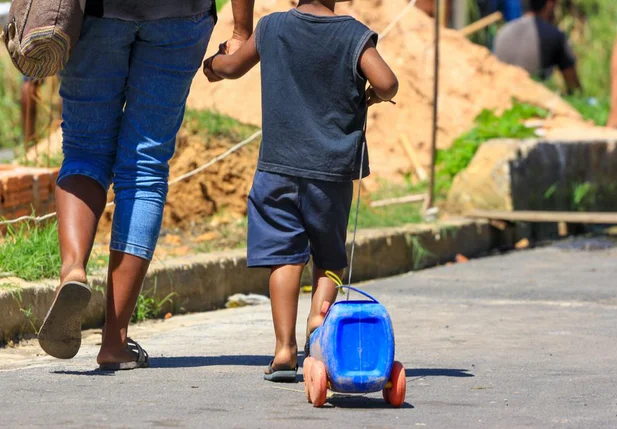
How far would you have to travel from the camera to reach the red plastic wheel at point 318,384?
3.47m

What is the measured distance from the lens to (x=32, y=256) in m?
5.01

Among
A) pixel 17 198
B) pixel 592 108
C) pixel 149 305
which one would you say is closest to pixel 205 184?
pixel 17 198

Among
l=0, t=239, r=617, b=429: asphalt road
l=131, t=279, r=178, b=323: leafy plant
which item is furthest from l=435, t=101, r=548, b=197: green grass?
l=131, t=279, r=178, b=323: leafy plant

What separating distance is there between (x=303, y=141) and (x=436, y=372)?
2.81 ft

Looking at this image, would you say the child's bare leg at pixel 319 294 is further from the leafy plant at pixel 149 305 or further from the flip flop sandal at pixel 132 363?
the leafy plant at pixel 149 305

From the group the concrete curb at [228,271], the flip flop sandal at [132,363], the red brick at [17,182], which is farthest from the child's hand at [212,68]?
the red brick at [17,182]

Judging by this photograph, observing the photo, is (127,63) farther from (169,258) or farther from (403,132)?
(403,132)

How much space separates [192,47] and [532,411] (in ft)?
5.19

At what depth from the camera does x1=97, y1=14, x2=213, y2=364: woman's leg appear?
13.1 feet

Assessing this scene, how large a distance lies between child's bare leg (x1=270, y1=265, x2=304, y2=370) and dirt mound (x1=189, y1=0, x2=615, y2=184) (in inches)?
174

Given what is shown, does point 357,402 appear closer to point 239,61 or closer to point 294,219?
point 294,219

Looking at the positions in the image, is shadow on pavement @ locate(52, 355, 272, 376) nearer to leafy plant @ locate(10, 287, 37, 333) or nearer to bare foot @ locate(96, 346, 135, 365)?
bare foot @ locate(96, 346, 135, 365)

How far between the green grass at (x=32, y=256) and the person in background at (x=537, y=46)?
24.6ft

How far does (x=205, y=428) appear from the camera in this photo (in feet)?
10.4
